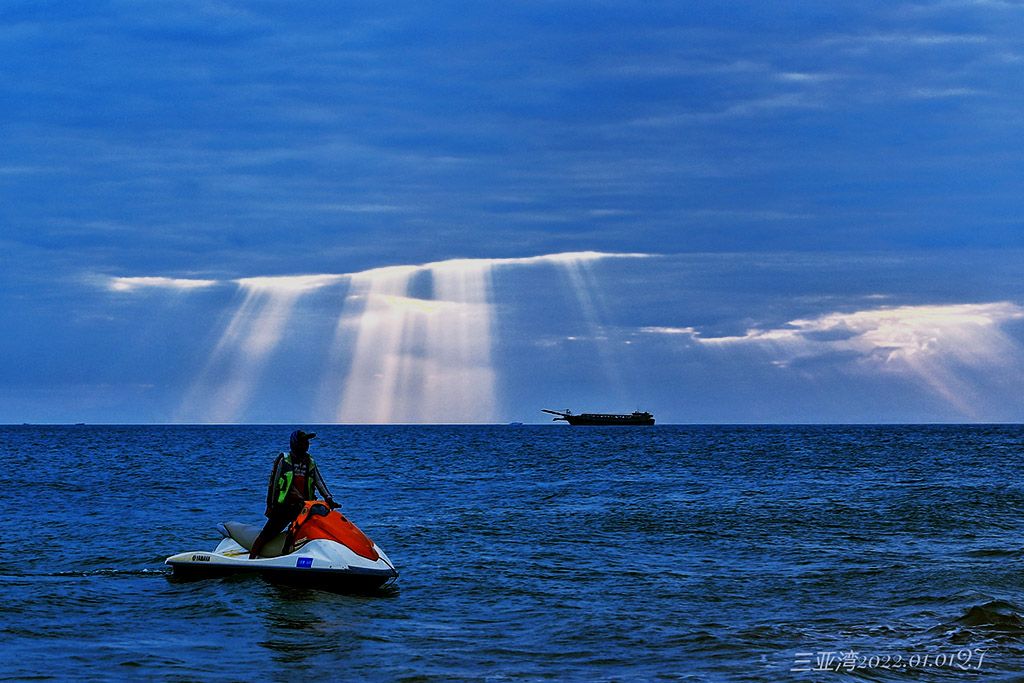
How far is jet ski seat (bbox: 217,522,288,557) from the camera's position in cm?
1616

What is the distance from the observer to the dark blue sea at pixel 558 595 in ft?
36.5

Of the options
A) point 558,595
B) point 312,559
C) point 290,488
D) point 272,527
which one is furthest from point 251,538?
point 558,595

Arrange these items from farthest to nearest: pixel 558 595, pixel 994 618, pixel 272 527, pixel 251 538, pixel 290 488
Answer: pixel 251 538 < pixel 272 527 < pixel 290 488 < pixel 558 595 < pixel 994 618

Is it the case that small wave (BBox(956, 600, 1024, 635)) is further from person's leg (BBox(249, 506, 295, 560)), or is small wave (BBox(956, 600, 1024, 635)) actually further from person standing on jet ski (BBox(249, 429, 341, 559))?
person's leg (BBox(249, 506, 295, 560))

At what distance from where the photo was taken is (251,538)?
54.9 feet

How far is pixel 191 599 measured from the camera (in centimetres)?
1509

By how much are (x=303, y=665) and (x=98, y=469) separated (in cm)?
4720

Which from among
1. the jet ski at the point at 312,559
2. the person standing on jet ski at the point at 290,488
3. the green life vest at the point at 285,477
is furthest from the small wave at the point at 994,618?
the green life vest at the point at 285,477

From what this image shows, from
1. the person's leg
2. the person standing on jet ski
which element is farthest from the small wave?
the person's leg

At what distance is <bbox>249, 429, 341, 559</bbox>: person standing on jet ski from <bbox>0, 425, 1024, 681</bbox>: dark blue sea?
99cm

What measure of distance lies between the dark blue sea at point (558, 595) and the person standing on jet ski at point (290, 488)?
3.26 feet

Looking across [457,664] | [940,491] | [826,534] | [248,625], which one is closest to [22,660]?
[248,625]

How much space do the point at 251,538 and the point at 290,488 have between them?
1.55 meters

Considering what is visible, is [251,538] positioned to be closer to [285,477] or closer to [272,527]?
[272,527]
